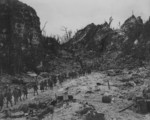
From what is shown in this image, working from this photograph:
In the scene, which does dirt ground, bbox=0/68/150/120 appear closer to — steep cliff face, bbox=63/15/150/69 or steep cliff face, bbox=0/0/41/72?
steep cliff face, bbox=63/15/150/69

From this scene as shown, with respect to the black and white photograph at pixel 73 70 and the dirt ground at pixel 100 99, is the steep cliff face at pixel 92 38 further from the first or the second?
the dirt ground at pixel 100 99

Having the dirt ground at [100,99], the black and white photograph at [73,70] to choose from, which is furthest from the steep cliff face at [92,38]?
the dirt ground at [100,99]

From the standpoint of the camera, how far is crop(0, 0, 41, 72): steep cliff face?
2056 inches

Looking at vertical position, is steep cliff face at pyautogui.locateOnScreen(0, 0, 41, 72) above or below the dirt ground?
above

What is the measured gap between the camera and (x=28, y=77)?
49344mm

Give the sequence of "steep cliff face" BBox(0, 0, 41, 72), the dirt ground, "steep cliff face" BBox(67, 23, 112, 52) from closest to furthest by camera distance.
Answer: the dirt ground
"steep cliff face" BBox(0, 0, 41, 72)
"steep cliff face" BBox(67, 23, 112, 52)

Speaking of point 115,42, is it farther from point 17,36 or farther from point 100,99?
point 100,99

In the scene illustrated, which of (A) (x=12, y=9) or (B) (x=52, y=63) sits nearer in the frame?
(A) (x=12, y=9)

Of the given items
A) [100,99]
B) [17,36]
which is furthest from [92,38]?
[100,99]

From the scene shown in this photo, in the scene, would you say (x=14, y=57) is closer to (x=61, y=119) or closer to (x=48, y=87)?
(x=48, y=87)

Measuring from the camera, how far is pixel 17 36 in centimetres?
5419

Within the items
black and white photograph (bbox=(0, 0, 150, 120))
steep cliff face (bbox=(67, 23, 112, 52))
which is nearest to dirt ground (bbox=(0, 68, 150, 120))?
black and white photograph (bbox=(0, 0, 150, 120))

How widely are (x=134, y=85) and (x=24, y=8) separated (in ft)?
116

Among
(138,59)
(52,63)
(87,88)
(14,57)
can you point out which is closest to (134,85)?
(87,88)
